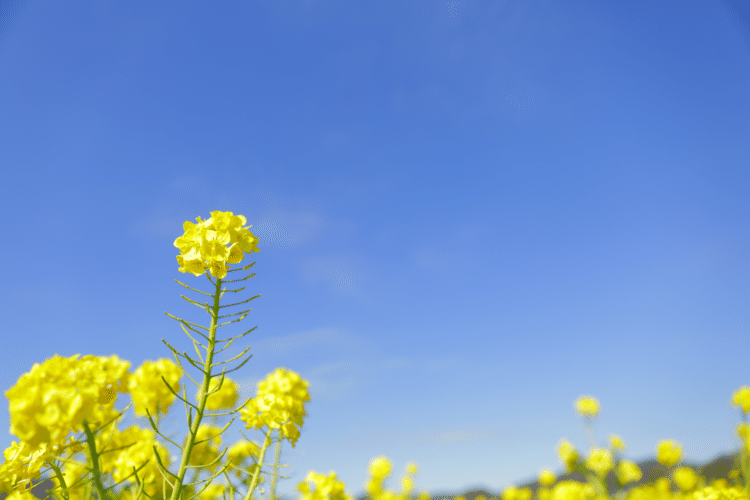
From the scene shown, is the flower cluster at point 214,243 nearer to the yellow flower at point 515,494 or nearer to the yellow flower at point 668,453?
the yellow flower at point 668,453

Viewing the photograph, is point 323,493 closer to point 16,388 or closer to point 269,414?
point 269,414

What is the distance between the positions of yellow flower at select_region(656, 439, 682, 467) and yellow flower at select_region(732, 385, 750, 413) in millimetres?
1254

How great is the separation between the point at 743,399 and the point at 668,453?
157 centimetres

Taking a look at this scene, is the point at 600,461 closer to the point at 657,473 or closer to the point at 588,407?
the point at 588,407

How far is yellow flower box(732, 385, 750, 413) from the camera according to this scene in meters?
7.42

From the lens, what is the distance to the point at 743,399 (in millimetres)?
7602

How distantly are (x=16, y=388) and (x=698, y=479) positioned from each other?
1005cm

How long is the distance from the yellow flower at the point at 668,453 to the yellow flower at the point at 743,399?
49.4 inches

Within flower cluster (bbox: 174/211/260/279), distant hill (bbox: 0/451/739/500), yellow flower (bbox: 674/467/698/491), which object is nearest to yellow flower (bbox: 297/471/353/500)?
flower cluster (bbox: 174/211/260/279)

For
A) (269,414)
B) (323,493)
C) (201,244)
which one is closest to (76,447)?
(201,244)

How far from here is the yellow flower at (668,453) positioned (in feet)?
24.9

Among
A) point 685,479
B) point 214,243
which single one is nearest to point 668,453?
point 685,479

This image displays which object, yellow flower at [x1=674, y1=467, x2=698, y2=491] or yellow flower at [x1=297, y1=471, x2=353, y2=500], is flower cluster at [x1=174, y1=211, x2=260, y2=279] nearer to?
yellow flower at [x1=297, y1=471, x2=353, y2=500]

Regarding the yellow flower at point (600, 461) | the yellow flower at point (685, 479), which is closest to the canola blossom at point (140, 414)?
the yellow flower at point (600, 461)
